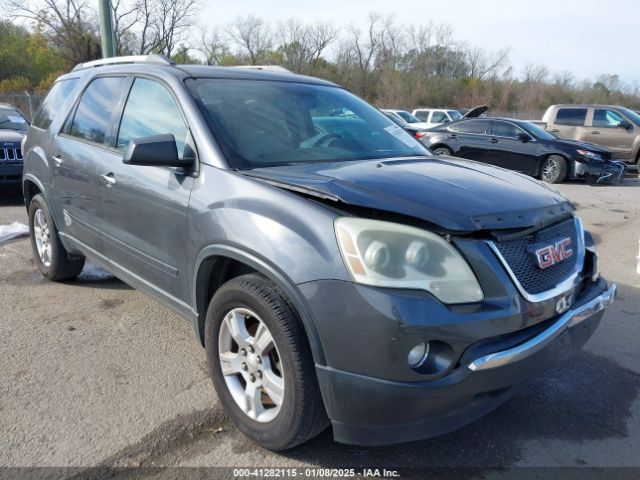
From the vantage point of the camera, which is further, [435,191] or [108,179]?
[108,179]

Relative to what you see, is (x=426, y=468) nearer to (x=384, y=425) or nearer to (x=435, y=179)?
(x=384, y=425)

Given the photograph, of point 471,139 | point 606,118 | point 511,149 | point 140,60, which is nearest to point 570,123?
point 606,118

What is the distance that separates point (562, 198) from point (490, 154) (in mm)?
10663

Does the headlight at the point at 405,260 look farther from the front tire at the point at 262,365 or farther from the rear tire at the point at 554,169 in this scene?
the rear tire at the point at 554,169

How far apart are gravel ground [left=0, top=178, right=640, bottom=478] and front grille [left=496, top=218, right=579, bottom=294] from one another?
2.83ft

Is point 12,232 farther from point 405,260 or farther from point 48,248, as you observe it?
point 405,260

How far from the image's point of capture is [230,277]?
113 inches

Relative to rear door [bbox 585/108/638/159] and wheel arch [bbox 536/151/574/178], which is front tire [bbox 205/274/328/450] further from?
rear door [bbox 585/108/638/159]

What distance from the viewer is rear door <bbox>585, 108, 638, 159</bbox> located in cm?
1427

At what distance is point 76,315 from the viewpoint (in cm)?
423

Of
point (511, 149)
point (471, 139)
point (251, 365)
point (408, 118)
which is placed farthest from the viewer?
point (408, 118)

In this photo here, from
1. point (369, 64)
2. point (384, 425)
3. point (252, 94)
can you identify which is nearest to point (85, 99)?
point (252, 94)

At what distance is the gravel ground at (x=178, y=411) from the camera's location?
2.56m

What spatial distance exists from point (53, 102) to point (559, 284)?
438cm
